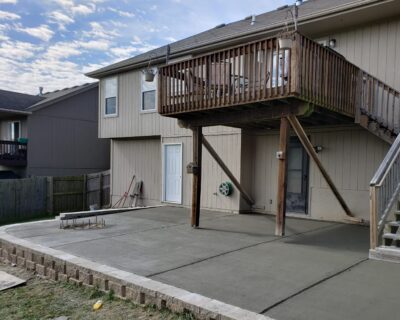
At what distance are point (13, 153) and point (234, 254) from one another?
14692mm

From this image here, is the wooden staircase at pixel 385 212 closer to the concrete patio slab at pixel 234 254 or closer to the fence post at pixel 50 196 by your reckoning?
the concrete patio slab at pixel 234 254

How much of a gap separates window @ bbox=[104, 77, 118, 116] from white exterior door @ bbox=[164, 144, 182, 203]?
3169 mm

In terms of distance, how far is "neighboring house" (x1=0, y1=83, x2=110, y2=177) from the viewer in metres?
16.7

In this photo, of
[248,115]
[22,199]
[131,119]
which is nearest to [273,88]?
[248,115]

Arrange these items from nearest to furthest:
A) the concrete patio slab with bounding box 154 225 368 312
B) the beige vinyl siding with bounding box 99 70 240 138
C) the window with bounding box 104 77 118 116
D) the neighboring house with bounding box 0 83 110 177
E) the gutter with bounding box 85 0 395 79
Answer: the concrete patio slab with bounding box 154 225 368 312 < the gutter with bounding box 85 0 395 79 < the beige vinyl siding with bounding box 99 70 240 138 < the window with bounding box 104 77 118 116 < the neighboring house with bounding box 0 83 110 177

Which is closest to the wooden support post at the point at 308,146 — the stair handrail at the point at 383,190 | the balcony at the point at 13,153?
the stair handrail at the point at 383,190

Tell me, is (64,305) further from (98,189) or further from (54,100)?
(54,100)

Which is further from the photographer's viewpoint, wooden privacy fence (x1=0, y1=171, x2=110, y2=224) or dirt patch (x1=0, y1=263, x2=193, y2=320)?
wooden privacy fence (x1=0, y1=171, x2=110, y2=224)

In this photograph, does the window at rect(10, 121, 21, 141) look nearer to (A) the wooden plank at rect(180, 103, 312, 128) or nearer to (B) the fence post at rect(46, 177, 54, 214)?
(B) the fence post at rect(46, 177, 54, 214)

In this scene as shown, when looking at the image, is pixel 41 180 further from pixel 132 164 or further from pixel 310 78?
pixel 310 78

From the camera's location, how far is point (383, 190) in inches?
199

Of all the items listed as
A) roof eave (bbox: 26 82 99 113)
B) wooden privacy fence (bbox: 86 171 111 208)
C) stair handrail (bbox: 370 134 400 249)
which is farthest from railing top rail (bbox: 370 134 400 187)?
roof eave (bbox: 26 82 99 113)

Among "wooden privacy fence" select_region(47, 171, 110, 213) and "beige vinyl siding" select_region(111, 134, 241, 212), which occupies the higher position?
"beige vinyl siding" select_region(111, 134, 241, 212)

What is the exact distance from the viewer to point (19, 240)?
19.4 ft
